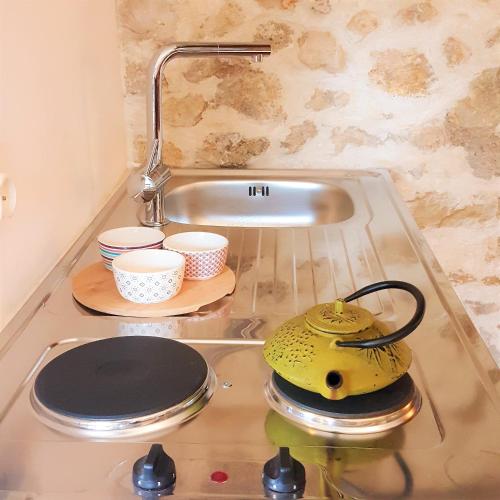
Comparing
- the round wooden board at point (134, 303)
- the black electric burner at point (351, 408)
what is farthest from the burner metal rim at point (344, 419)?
the round wooden board at point (134, 303)

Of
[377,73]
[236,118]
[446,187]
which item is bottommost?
[446,187]

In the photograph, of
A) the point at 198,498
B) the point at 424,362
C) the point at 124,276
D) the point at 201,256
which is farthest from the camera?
the point at 201,256

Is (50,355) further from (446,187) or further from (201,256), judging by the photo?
(446,187)

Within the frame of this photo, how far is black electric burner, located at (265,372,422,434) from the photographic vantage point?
763 mm

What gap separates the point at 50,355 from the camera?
0.92 meters

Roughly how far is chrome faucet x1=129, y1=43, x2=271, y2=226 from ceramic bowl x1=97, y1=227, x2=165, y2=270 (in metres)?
0.10

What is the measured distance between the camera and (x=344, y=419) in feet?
2.51

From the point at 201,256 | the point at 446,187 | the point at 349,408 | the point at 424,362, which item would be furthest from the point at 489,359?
the point at 446,187

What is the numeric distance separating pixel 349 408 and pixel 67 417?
0.31 m

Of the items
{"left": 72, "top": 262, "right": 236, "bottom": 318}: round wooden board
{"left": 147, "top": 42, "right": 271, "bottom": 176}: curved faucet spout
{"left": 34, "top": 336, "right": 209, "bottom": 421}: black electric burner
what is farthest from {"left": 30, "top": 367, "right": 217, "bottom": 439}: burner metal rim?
A: {"left": 147, "top": 42, "right": 271, "bottom": 176}: curved faucet spout

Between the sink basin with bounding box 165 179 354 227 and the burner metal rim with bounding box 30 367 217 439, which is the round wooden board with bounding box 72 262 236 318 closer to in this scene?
the burner metal rim with bounding box 30 367 217 439

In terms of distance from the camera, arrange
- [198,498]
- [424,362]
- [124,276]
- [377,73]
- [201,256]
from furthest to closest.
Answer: [377,73] < [201,256] < [124,276] < [424,362] < [198,498]

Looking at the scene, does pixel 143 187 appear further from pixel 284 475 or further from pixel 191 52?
pixel 284 475

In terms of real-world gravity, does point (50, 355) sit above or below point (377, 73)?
below
